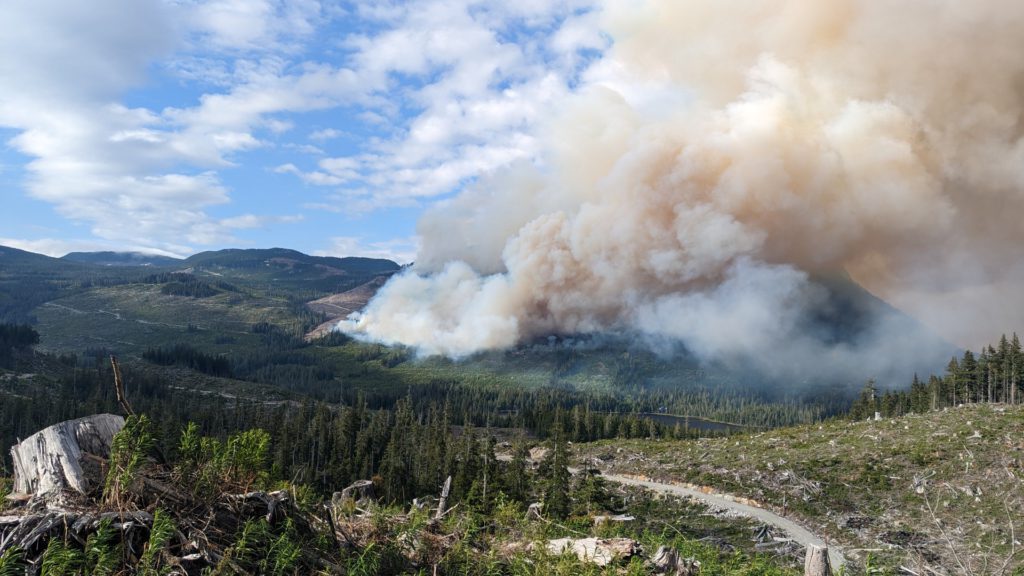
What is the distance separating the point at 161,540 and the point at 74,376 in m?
137

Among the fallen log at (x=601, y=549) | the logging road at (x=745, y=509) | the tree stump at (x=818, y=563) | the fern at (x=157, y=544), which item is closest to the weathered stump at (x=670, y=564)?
the fallen log at (x=601, y=549)

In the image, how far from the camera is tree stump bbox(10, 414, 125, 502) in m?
6.94

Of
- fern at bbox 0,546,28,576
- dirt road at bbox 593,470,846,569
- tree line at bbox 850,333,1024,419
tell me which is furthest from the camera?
tree line at bbox 850,333,1024,419

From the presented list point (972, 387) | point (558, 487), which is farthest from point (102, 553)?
point (972, 387)

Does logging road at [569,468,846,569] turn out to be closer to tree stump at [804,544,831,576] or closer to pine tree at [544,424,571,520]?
pine tree at [544,424,571,520]

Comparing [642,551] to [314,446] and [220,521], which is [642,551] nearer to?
[220,521]

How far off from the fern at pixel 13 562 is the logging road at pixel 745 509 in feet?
102

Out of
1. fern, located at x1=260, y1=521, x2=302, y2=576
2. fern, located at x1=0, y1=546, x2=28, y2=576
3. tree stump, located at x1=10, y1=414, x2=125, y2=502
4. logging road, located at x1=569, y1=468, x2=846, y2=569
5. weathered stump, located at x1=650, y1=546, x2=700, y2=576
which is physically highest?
tree stump, located at x1=10, y1=414, x2=125, y2=502

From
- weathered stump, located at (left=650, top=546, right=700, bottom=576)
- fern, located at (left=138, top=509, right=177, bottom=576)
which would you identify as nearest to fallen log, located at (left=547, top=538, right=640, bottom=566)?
weathered stump, located at (left=650, top=546, right=700, bottom=576)

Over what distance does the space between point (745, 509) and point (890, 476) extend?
12.1 m

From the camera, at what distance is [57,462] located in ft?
22.9

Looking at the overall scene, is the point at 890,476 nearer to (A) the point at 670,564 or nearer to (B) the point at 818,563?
(B) the point at 818,563

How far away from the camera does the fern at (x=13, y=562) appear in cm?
589

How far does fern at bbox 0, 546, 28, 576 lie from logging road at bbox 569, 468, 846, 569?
31.1 metres
